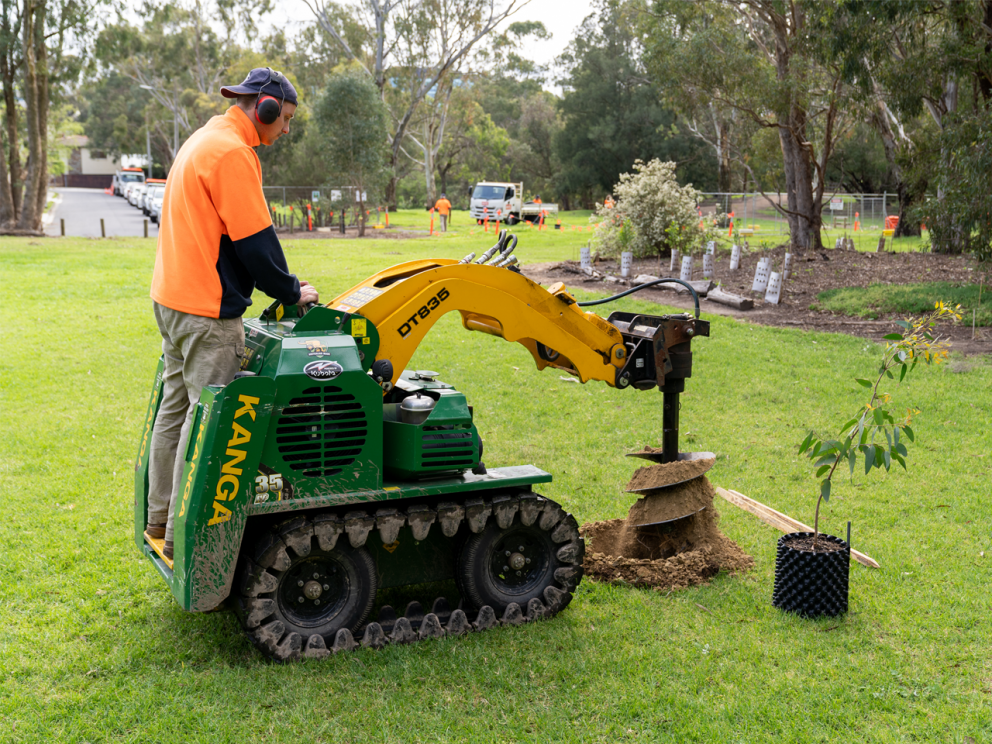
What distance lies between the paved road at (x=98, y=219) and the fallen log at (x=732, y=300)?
24.1 m

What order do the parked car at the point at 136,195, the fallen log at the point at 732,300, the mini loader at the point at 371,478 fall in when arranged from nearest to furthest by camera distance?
the mini loader at the point at 371,478, the fallen log at the point at 732,300, the parked car at the point at 136,195

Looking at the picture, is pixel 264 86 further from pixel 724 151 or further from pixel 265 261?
pixel 724 151

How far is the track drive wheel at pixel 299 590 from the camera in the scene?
470cm

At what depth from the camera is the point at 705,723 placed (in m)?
4.38

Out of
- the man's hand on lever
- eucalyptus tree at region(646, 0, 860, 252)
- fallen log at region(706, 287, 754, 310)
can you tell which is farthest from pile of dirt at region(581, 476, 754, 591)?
eucalyptus tree at region(646, 0, 860, 252)

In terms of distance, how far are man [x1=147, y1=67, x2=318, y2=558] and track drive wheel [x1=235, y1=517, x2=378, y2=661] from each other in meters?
0.59

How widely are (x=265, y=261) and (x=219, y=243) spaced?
0.27 m

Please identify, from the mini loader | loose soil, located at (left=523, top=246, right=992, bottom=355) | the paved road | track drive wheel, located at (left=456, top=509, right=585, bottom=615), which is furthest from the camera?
the paved road

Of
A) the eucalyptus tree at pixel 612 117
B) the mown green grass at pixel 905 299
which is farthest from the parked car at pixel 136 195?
the mown green grass at pixel 905 299

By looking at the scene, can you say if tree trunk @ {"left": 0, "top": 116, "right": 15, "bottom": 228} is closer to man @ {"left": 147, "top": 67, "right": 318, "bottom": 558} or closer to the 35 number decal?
man @ {"left": 147, "top": 67, "right": 318, "bottom": 558}

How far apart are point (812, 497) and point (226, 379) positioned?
5.01 m

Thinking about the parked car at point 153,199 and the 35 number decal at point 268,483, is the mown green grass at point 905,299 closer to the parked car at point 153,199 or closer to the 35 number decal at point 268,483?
the 35 number decal at point 268,483

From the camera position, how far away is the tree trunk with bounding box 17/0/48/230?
3098 cm

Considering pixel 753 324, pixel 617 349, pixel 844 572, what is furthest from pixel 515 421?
pixel 753 324
